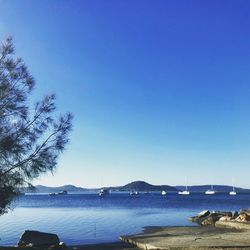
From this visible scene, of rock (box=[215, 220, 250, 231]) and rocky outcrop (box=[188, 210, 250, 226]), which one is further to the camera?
rocky outcrop (box=[188, 210, 250, 226])

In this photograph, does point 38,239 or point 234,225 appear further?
point 234,225

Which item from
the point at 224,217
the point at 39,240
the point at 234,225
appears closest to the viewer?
the point at 39,240

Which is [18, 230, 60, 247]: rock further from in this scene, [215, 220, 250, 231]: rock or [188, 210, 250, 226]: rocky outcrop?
[188, 210, 250, 226]: rocky outcrop

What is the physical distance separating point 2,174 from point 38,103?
10.8ft

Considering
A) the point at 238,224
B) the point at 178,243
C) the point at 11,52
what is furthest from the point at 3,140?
the point at 238,224

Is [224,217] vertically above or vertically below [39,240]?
above

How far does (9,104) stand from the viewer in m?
19.0

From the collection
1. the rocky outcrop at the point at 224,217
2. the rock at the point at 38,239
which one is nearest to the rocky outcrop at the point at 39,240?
the rock at the point at 38,239

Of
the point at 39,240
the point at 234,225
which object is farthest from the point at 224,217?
the point at 39,240

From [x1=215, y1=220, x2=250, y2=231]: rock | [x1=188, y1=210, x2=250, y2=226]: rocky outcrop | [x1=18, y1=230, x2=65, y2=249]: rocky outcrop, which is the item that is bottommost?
[x1=18, y1=230, x2=65, y2=249]: rocky outcrop

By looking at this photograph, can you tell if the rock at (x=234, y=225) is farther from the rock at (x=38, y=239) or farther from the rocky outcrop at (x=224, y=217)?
the rock at (x=38, y=239)

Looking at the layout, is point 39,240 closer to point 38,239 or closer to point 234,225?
point 38,239

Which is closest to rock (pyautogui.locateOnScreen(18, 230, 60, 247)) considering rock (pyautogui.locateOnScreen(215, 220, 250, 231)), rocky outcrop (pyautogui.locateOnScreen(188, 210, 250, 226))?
rock (pyautogui.locateOnScreen(215, 220, 250, 231))

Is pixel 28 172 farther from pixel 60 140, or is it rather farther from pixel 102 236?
pixel 102 236
